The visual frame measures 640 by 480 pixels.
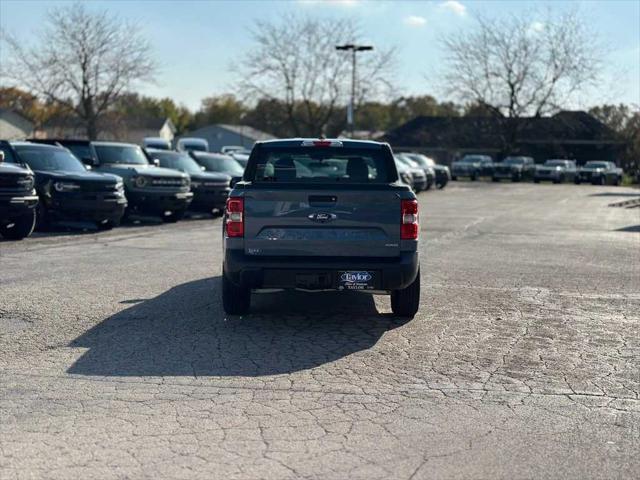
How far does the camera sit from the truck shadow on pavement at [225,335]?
23.3 ft

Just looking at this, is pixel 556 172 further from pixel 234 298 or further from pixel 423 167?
pixel 234 298

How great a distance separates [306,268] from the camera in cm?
834

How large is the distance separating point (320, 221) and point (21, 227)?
927 cm

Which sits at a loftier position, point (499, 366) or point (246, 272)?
point (246, 272)

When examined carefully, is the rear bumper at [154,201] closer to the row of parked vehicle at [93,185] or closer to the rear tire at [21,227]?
the row of parked vehicle at [93,185]

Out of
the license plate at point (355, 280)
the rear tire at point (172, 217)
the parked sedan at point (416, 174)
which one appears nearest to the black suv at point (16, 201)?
the rear tire at point (172, 217)

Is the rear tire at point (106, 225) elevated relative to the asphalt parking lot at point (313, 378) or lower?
A: lower

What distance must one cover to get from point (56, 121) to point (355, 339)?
169ft

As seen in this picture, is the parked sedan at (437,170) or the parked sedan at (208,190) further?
the parked sedan at (437,170)

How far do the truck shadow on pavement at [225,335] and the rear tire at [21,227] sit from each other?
21.0 feet

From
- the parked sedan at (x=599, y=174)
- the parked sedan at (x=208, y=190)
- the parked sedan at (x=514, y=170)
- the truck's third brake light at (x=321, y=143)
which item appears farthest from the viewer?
the parked sedan at (x=514, y=170)

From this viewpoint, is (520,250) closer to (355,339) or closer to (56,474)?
(355,339)

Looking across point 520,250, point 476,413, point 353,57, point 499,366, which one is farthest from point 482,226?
point 353,57

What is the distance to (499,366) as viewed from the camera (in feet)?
23.9
